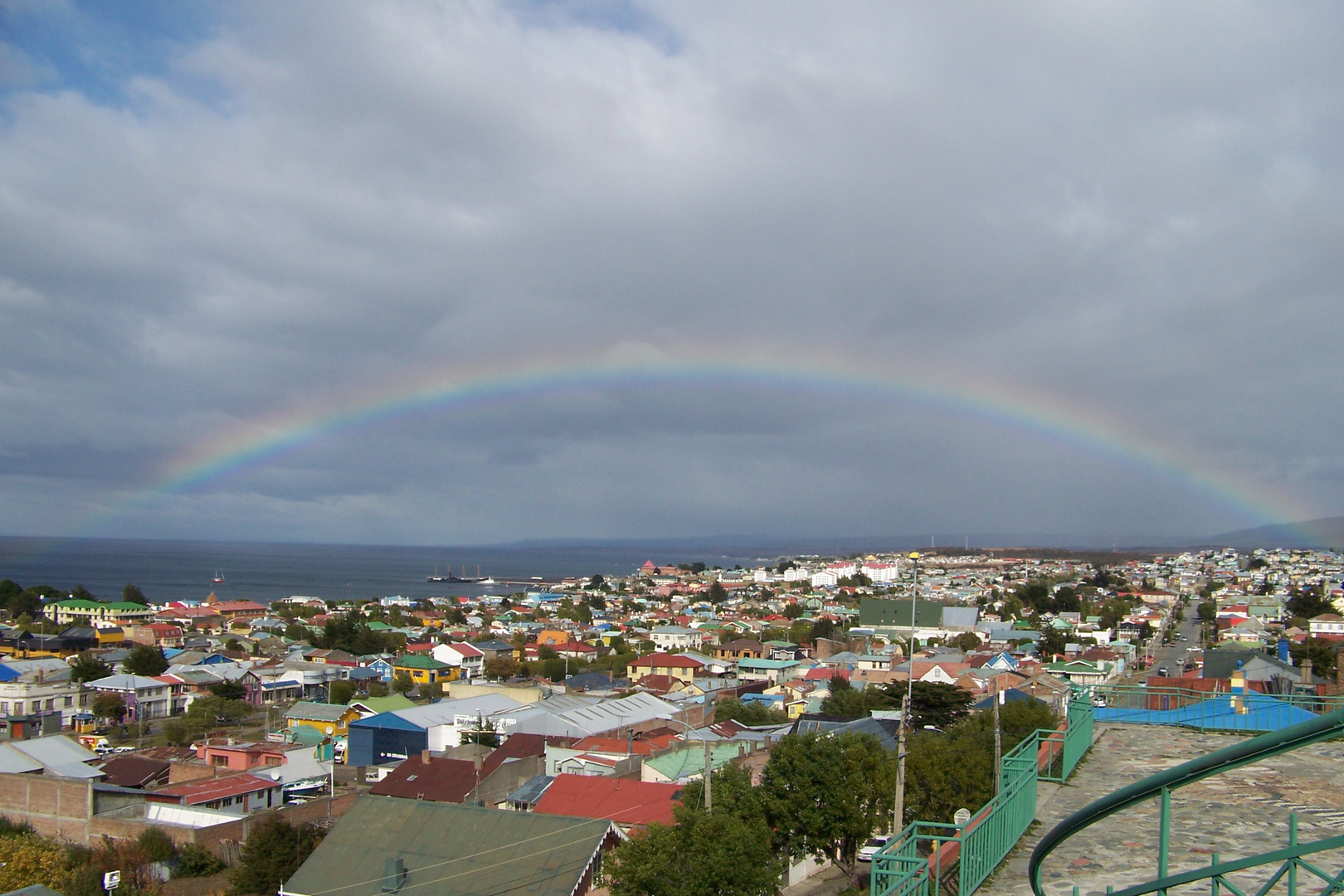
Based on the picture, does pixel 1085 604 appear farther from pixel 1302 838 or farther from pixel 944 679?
pixel 1302 838

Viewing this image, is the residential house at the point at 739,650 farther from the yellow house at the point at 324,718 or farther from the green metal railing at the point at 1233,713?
the green metal railing at the point at 1233,713

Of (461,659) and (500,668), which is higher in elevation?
(461,659)

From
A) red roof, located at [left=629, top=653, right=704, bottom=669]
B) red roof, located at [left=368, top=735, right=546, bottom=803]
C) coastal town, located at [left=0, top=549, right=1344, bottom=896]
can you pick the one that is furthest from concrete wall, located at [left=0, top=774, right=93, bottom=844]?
red roof, located at [left=629, top=653, right=704, bottom=669]

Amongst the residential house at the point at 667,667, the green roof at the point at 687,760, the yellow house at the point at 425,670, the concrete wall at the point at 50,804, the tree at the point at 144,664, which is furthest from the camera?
the residential house at the point at 667,667

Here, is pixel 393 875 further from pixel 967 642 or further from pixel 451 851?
pixel 967 642

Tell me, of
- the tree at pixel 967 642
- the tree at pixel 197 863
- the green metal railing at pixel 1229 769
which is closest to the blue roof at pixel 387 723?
the tree at pixel 197 863

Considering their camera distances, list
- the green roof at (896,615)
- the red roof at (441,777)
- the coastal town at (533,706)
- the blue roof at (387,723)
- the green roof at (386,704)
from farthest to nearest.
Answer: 1. the green roof at (896,615)
2. the green roof at (386,704)
3. the blue roof at (387,723)
4. the red roof at (441,777)
5. the coastal town at (533,706)

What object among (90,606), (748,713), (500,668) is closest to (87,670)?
(500,668)

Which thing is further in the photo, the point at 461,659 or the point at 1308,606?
the point at 1308,606
